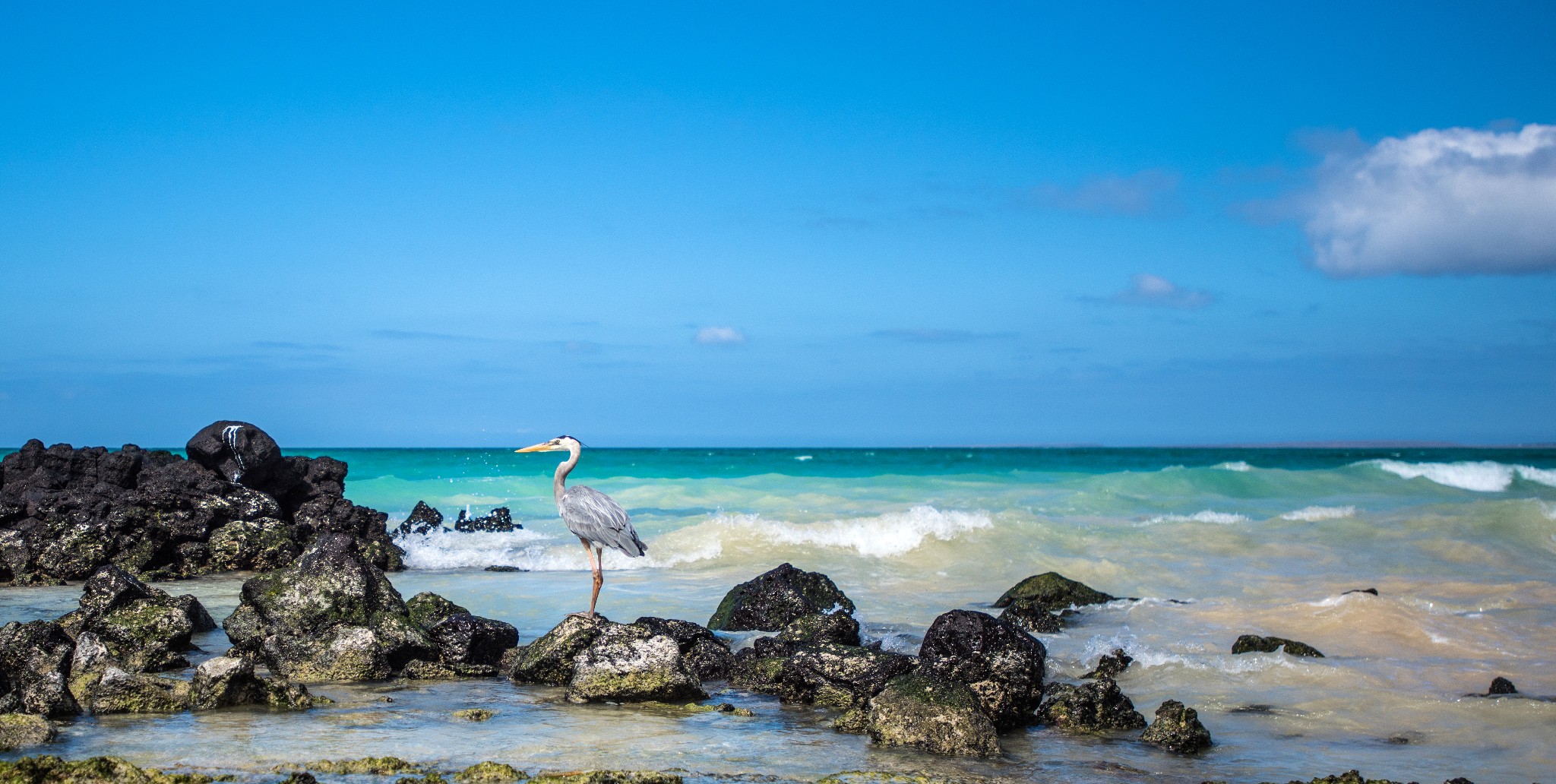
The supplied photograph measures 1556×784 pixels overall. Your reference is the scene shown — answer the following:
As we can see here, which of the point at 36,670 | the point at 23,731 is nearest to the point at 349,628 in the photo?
the point at 36,670

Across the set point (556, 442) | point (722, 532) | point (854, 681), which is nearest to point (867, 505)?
point (722, 532)

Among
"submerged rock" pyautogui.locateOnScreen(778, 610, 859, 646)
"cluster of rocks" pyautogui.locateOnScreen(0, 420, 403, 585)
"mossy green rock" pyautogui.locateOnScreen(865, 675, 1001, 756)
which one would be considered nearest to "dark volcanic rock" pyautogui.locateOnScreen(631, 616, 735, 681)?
"submerged rock" pyautogui.locateOnScreen(778, 610, 859, 646)

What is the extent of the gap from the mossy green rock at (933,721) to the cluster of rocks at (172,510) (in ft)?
30.1

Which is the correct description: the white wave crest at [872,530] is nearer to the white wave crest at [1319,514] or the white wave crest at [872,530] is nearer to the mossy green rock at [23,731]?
the white wave crest at [1319,514]

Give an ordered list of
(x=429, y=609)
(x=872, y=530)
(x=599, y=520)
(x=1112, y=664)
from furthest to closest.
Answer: (x=872, y=530) < (x=599, y=520) < (x=429, y=609) < (x=1112, y=664)

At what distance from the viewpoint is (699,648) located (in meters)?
8.45

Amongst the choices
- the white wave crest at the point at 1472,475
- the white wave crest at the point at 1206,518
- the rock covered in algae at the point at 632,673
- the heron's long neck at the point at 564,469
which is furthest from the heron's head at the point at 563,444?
the white wave crest at the point at 1472,475

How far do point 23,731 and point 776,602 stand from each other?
5858mm

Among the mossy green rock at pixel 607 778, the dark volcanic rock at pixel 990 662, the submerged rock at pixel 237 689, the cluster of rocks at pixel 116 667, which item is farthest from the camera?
the dark volcanic rock at pixel 990 662

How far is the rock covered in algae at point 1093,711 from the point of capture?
6754 mm

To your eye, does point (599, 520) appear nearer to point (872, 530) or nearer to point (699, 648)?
point (699, 648)

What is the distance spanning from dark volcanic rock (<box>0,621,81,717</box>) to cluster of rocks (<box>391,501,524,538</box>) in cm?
1091

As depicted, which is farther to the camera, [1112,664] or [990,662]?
[1112,664]

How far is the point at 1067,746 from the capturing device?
6.40 meters
